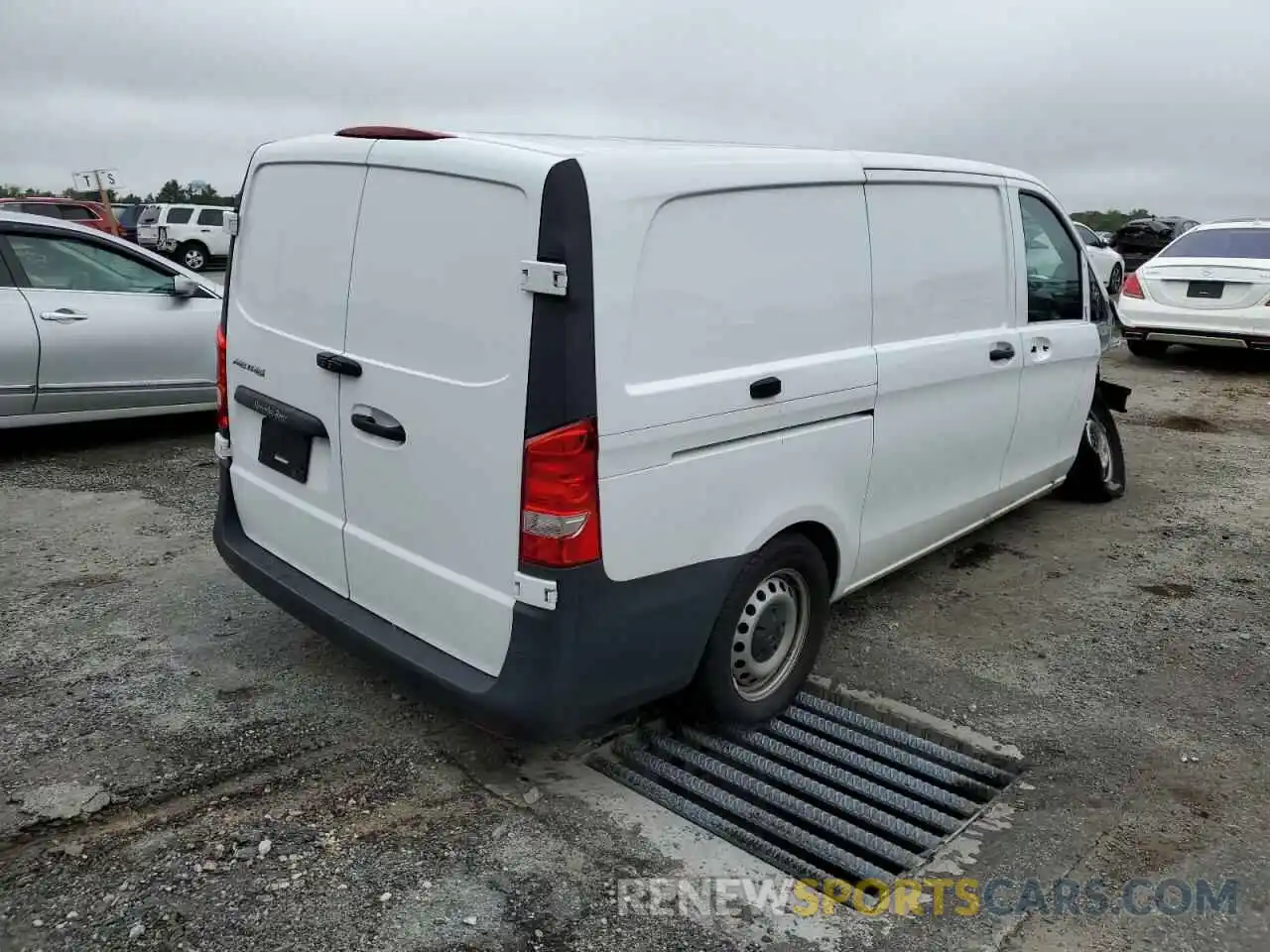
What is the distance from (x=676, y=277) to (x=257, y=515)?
1.85 metres

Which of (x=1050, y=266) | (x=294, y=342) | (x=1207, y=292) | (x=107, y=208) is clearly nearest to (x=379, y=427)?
(x=294, y=342)

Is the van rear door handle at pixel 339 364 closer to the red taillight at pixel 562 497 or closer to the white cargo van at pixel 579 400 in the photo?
the white cargo van at pixel 579 400

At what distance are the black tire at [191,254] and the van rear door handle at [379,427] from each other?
88.4ft

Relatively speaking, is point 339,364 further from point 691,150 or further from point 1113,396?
point 1113,396

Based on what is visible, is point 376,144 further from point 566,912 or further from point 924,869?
point 924,869

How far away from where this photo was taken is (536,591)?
2.76 m

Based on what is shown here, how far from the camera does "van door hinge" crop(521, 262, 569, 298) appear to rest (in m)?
2.60

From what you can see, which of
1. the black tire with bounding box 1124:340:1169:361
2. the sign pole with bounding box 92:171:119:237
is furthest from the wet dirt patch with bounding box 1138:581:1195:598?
the sign pole with bounding box 92:171:119:237

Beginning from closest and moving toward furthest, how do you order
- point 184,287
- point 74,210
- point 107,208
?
point 184,287, point 74,210, point 107,208

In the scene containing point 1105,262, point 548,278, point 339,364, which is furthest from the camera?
point 1105,262

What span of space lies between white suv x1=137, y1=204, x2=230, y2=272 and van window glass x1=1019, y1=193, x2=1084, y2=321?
25.7 m

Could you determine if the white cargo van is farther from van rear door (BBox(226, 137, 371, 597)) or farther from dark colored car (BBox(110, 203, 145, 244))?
dark colored car (BBox(110, 203, 145, 244))

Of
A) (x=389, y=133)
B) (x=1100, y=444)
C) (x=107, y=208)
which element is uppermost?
(x=107, y=208)

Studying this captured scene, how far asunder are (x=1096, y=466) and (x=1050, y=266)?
1668mm
